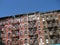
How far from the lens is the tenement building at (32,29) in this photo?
5419cm

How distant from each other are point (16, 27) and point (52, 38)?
12798 millimetres

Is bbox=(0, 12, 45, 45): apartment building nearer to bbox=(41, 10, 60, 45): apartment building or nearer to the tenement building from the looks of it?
the tenement building

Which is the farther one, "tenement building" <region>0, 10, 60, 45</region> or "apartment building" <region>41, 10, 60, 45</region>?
"tenement building" <region>0, 10, 60, 45</region>

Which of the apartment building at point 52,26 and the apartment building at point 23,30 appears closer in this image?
the apartment building at point 52,26

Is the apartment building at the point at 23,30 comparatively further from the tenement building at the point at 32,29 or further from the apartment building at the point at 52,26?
the apartment building at the point at 52,26

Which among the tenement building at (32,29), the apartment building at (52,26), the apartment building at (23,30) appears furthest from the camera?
the apartment building at (23,30)

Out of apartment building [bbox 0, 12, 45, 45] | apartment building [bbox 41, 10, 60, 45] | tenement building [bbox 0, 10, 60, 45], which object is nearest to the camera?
apartment building [bbox 41, 10, 60, 45]

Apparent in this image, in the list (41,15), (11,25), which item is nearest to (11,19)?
(11,25)

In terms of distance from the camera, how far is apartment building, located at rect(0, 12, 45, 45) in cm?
5533

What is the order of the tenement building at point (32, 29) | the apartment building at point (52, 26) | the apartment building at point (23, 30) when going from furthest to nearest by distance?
the apartment building at point (23, 30), the tenement building at point (32, 29), the apartment building at point (52, 26)

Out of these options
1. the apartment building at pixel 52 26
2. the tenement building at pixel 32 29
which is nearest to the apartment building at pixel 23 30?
the tenement building at pixel 32 29

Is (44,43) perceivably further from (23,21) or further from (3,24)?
(3,24)

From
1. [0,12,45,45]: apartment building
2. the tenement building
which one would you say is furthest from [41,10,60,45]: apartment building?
[0,12,45,45]: apartment building

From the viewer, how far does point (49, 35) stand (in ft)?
177
